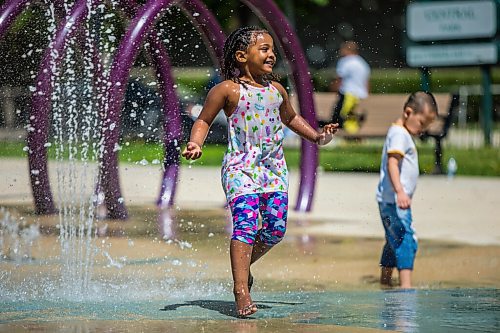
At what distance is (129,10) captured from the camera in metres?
9.45

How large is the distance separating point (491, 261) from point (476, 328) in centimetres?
280

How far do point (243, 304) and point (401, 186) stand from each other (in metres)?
1.82

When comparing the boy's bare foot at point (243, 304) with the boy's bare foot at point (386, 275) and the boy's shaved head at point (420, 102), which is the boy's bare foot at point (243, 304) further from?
the boy's shaved head at point (420, 102)

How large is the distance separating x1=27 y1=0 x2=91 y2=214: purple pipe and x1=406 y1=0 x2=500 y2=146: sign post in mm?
9803

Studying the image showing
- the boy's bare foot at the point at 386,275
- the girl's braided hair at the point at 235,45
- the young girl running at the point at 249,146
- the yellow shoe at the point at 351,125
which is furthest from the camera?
the yellow shoe at the point at 351,125

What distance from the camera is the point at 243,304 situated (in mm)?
5262

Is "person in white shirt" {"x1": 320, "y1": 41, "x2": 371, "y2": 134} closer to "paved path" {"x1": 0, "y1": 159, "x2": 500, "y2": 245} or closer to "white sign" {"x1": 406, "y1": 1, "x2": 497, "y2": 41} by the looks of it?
"white sign" {"x1": 406, "y1": 1, "x2": 497, "y2": 41}

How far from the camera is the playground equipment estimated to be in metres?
8.49

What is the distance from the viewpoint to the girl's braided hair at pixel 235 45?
18.4ft

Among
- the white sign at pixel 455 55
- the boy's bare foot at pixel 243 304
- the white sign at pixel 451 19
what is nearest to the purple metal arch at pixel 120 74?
the boy's bare foot at pixel 243 304

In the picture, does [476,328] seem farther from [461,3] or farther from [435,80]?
[435,80]

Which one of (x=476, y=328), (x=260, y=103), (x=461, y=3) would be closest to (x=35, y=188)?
(x=260, y=103)

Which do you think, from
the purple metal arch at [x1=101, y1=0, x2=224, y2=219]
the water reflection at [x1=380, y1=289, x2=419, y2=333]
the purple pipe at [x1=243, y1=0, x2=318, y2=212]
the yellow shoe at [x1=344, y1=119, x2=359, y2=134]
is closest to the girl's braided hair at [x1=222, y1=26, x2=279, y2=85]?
the water reflection at [x1=380, y1=289, x2=419, y2=333]

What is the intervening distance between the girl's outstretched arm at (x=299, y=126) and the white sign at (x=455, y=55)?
12200 millimetres
